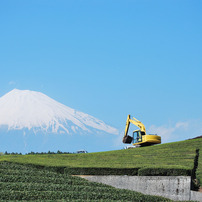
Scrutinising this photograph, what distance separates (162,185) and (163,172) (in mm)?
1002

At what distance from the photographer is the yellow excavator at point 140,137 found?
1325 inches

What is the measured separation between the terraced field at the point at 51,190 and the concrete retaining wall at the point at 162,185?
7.28 feet

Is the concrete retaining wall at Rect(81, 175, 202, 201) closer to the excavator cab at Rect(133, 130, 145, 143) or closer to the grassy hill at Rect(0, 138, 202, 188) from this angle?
the grassy hill at Rect(0, 138, 202, 188)

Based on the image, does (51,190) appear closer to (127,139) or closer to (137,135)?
(137,135)

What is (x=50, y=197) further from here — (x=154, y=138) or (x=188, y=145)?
(x=154, y=138)

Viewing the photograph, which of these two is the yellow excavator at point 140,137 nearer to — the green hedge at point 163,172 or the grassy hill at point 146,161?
the grassy hill at point 146,161

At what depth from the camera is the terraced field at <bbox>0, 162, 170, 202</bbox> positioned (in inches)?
526

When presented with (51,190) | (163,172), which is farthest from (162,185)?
(51,190)

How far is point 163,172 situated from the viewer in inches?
752

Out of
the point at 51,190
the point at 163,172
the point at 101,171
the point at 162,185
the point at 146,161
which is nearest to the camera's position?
the point at 51,190

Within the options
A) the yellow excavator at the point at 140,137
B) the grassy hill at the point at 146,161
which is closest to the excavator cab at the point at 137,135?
the yellow excavator at the point at 140,137

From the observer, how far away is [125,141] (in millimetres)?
37656

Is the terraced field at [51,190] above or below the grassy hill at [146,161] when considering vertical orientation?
below

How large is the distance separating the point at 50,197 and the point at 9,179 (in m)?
3.63
